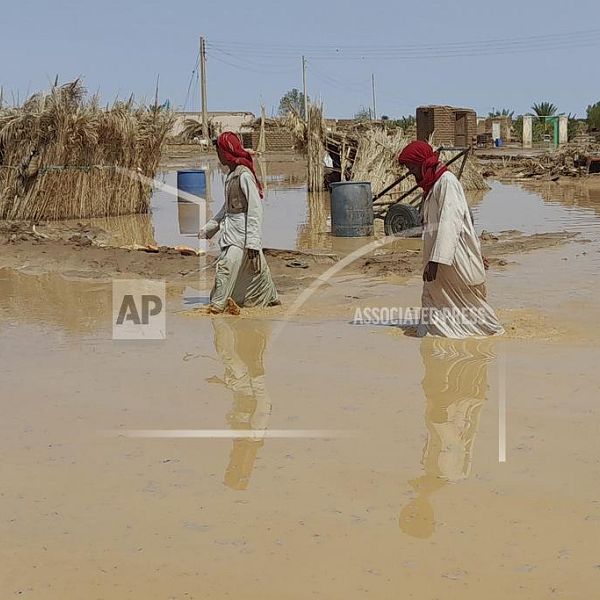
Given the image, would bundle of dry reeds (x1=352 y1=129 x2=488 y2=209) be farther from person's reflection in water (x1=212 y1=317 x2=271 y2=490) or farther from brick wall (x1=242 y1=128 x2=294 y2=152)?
A: brick wall (x1=242 y1=128 x2=294 y2=152)

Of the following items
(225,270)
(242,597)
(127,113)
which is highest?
(127,113)

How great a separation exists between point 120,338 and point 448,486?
360 centimetres

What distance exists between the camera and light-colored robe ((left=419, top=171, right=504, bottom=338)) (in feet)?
18.8

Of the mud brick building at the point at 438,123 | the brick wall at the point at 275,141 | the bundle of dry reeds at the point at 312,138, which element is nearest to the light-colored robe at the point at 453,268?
the bundle of dry reeds at the point at 312,138

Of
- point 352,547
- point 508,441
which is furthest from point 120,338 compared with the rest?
point 352,547

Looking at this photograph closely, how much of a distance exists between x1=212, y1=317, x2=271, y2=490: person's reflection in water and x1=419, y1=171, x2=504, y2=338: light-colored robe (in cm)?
127

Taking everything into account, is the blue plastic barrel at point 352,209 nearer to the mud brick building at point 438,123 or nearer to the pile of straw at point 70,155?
the pile of straw at point 70,155

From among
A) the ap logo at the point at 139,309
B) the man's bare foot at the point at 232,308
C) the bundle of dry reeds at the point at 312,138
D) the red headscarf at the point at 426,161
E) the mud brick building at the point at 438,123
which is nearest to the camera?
the red headscarf at the point at 426,161

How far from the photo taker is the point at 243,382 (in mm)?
5211

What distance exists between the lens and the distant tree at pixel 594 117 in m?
47.4

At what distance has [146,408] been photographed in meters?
4.68

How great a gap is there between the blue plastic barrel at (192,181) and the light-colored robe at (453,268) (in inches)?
508

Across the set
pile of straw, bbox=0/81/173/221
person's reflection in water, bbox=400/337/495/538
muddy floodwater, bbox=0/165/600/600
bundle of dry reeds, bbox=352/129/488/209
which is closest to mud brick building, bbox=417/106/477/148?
bundle of dry reeds, bbox=352/129/488/209

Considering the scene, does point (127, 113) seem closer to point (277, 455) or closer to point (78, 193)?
point (78, 193)
